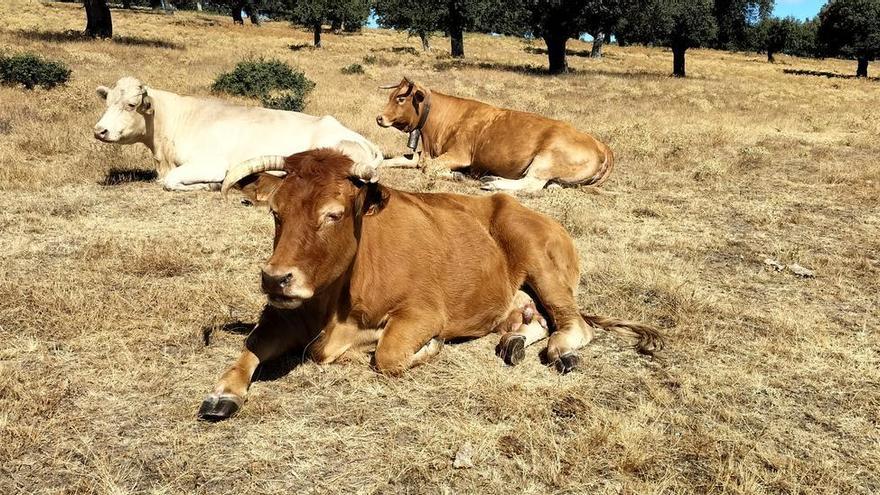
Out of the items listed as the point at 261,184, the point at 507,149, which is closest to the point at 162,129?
the point at 507,149

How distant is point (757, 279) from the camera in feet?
22.5

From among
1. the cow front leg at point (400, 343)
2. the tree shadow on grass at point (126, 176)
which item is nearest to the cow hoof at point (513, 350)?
the cow front leg at point (400, 343)

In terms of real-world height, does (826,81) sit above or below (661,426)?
above

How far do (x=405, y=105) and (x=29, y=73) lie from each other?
10432 mm

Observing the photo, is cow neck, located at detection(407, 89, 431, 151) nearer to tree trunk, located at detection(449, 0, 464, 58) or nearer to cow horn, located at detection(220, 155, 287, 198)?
cow horn, located at detection(220, 155, 287, 198)

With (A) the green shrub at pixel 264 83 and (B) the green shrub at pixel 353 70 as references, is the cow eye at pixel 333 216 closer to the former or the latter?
(A) the green shrub at pixel 264 83

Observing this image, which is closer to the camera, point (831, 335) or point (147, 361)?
point (147, 361)

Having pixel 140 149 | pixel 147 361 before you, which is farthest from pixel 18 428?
pixel 140 149

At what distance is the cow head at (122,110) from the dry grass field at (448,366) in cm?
79

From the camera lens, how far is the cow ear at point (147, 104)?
892 centimetres

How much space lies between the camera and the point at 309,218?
11.9 feet

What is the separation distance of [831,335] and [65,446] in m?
5.67

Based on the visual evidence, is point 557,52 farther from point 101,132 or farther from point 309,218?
point 309,218

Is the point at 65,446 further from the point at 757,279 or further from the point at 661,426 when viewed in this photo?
the point at 757,279
